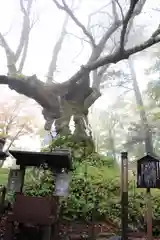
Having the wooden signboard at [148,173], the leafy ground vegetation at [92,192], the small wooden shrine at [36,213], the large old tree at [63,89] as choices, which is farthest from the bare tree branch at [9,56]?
the wooden signboard at [148,173]

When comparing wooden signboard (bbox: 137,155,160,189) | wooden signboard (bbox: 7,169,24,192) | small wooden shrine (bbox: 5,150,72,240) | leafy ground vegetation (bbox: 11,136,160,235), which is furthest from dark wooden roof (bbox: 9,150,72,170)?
wooden signboard (bbox: 137,155,160,189)

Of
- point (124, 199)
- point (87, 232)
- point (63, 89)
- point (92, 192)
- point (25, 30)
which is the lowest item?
point (87, 232)

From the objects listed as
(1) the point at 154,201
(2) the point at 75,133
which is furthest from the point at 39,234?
(2) the point at 75,133

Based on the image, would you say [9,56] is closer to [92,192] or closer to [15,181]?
[92,192]

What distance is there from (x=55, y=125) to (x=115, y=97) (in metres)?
15.0

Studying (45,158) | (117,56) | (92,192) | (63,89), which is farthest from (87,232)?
(63,89)

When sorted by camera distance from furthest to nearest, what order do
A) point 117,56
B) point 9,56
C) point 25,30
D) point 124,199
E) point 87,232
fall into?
point 25,30 < point 9,56 < point 117,56 < point 124,199 < point 87,232

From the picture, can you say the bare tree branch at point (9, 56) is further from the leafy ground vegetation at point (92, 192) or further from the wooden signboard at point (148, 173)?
the wooden signboard at point (148, 173)

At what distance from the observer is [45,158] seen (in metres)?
6.37

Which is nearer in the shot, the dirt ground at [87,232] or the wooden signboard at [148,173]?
the dirt ground at [87,232]

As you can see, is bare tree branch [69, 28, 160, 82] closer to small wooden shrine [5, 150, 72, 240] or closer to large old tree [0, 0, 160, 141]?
large old tree [0, 0, 160, 141]

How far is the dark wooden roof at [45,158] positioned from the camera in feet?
20.2

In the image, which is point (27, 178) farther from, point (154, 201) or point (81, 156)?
point (154, 201)

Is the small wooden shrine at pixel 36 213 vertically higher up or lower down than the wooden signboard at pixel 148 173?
lower down
